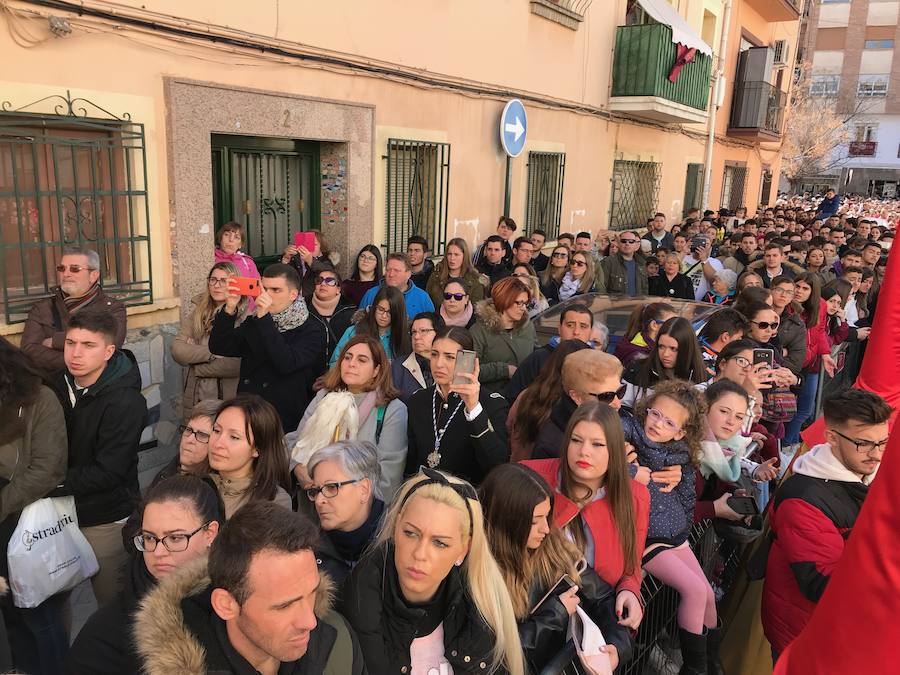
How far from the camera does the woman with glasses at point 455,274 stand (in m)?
6.77

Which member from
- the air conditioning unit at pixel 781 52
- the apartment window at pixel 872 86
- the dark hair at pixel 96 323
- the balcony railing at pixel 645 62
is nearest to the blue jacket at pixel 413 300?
the dark hair at pixel 96 323

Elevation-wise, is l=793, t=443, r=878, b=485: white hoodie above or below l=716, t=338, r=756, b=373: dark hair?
below

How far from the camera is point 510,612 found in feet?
7.64

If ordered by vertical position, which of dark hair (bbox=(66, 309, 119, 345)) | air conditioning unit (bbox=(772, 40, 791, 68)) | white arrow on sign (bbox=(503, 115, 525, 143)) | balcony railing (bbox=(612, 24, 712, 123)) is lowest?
dark hair (bbox=(66, 309, 119, 345))

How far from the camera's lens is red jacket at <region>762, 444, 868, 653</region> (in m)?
2.78

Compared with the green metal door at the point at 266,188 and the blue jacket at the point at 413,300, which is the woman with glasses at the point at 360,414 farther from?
the green metal door at the point at 266,188

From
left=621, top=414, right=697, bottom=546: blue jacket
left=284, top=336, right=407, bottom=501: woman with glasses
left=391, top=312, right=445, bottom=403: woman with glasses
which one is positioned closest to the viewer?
left=621, top=414, right=697, bottom=546: blue jacket

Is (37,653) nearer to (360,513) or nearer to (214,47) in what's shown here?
(360,513)

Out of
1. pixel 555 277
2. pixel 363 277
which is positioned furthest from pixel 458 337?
pixel 555 277

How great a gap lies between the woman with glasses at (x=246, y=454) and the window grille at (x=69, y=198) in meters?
2.30

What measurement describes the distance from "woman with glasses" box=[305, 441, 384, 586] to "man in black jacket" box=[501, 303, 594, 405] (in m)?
1.86

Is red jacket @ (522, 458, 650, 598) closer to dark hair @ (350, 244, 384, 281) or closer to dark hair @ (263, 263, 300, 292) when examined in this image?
dark hair @ (263, 263, 300, 292)

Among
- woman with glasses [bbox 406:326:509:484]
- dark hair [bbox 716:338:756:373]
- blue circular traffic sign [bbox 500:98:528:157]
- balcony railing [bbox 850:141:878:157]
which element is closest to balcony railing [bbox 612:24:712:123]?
blue circular traffic sign [bbox 500:98:528:157]

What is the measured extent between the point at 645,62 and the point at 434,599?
1191 cm
